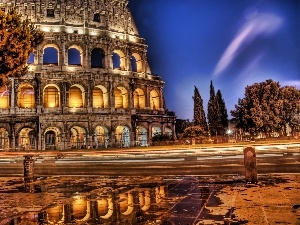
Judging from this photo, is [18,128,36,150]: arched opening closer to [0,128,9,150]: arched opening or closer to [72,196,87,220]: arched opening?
[0,128,9,150]: arched opening

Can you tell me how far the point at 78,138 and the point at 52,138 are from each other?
3428 mm

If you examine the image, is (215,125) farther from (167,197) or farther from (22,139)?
(167,197)

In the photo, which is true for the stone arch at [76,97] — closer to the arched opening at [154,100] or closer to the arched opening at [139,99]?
the arched opening at [139,99]

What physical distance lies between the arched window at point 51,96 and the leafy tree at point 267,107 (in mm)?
27537

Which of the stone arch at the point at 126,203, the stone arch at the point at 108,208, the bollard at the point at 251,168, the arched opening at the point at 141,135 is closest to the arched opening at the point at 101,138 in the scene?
the arched opening at the point at 141,135

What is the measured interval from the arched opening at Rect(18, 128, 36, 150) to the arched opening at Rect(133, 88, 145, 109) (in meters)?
14.8

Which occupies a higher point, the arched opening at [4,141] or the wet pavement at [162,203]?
the arched opening at [4,141]

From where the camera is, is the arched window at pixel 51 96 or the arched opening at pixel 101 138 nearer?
the arched opening at pixel 101 138

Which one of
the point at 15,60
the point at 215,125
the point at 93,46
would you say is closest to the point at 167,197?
the point at 15,60

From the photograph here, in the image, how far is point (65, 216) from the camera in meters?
5.87

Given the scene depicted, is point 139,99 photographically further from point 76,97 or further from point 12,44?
point 12,44

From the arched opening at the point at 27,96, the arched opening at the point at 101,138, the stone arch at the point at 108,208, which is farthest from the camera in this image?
the arched opening at the point at 27,96

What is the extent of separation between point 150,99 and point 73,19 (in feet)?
52.0

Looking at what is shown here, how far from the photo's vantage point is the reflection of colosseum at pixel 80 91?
136 ft
